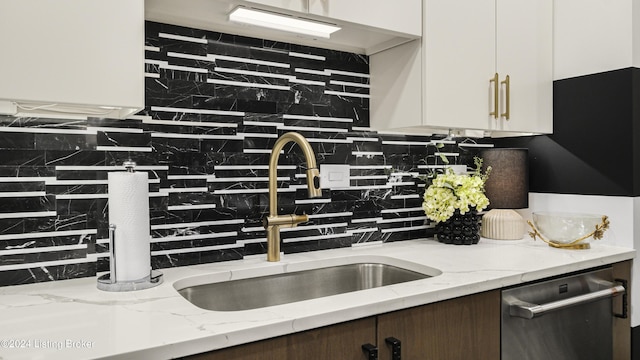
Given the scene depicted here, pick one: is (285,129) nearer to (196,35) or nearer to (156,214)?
(196,35)

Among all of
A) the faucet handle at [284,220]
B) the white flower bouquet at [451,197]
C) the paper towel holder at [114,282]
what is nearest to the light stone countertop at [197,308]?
the paper towel holder at [114,282]

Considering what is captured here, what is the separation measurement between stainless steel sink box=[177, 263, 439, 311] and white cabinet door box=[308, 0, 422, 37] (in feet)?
3.01

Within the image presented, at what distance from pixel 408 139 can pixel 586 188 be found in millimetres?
862

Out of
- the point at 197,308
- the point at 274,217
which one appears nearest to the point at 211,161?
the point at 274,217

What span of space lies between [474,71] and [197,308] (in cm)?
145

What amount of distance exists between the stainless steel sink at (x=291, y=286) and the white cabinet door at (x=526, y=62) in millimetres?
811

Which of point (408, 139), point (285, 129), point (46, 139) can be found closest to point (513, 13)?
point (408, 139)

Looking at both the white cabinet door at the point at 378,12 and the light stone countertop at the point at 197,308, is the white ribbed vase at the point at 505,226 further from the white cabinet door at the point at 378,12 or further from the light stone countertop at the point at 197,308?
the white cabinet door at the point at 378,12

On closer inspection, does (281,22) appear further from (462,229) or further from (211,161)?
(462,229)

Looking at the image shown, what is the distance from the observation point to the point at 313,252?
1.85 metres

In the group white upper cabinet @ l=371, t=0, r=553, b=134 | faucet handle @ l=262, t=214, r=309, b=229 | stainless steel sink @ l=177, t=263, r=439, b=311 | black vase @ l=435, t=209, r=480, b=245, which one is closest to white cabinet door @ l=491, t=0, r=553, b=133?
white upper cabinet @ l=371, t=0, r=553, b=134

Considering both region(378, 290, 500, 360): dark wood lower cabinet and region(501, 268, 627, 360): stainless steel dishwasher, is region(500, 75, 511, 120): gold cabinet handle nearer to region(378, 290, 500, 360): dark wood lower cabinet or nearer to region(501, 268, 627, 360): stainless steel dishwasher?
region(501, 268, 627, 360): stainless steel dishwasher

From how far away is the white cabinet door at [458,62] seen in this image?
1.75 m

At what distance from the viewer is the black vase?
79.0 inches
